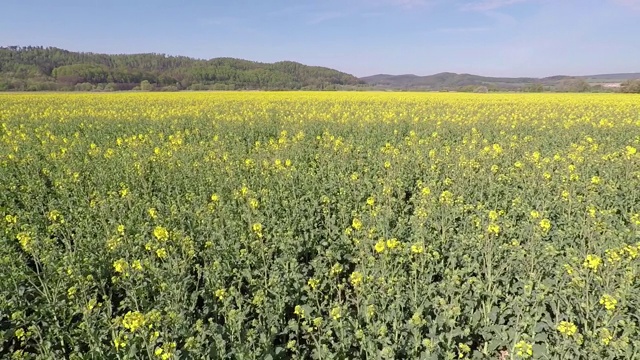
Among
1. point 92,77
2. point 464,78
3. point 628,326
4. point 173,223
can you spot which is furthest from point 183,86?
point 464,78

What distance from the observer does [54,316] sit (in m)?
3.55

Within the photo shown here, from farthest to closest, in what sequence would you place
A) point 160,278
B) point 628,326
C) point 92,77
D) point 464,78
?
point 464,78, point 92,77, point 160,278, point 628,326

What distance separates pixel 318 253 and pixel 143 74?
7415cm

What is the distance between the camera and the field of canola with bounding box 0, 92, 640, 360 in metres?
3.35

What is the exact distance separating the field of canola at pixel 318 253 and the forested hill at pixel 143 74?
5227 centimetres

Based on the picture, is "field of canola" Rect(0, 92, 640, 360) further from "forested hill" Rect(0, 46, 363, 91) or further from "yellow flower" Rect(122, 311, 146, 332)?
"forested hill" Rect(0, 46, 363, 91)

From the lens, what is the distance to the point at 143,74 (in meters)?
69.1

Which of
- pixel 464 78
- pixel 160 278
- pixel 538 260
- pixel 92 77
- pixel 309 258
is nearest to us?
pixel 160 278

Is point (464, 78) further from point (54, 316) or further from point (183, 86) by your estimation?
point (54, 316)

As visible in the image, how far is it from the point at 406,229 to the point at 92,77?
70926mm

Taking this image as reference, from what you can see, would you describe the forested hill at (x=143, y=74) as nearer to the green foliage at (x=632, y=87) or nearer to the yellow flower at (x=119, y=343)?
the green foliage at (x=632, y=87)

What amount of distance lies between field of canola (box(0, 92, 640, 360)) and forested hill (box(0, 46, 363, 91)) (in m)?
52.3

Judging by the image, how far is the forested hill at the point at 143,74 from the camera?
2301 inches

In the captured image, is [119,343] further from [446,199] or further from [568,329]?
[446,199]
